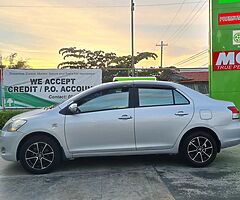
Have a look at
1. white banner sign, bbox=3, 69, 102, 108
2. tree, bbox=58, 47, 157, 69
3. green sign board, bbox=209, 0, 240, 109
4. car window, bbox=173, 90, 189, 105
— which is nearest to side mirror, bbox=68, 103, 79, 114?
car window, bbox=173, 90, 189, 105

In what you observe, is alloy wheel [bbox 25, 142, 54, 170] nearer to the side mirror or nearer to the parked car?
the parked car

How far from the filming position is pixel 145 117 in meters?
6.63

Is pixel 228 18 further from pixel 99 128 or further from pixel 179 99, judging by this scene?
pixel 99 128

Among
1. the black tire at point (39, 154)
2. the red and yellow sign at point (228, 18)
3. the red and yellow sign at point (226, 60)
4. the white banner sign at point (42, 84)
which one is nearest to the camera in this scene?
the black tire at point (39, 154)

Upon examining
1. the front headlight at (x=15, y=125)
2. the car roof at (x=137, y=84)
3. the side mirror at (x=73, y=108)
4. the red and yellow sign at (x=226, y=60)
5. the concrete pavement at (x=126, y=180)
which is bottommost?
the concrete pavement at (x=126, y=180)

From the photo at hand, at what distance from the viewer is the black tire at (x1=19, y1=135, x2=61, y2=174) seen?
6.45 m

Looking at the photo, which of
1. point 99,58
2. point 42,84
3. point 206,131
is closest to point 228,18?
point 206,131

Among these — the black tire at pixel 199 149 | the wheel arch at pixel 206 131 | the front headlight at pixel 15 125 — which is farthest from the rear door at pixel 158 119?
the front headlight at pixel 15 125

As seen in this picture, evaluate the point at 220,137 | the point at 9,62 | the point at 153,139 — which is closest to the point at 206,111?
the point at 220,137

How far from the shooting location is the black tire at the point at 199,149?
673 cm

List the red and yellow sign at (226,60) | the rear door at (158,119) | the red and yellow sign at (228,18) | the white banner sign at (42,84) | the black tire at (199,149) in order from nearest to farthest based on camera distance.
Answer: the rear door at (158,119) → the black tire at (199,149) → the red and yellow sign at (228,18) → the red and yellow sign at (226,60) → the white banner sign at (42,84)

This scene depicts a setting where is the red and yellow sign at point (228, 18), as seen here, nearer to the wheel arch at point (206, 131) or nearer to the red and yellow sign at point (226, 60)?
the red and yellow sign at point (226, 60)

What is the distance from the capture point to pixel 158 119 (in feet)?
21.8

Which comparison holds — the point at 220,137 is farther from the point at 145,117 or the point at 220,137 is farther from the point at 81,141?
the point at 81,141
